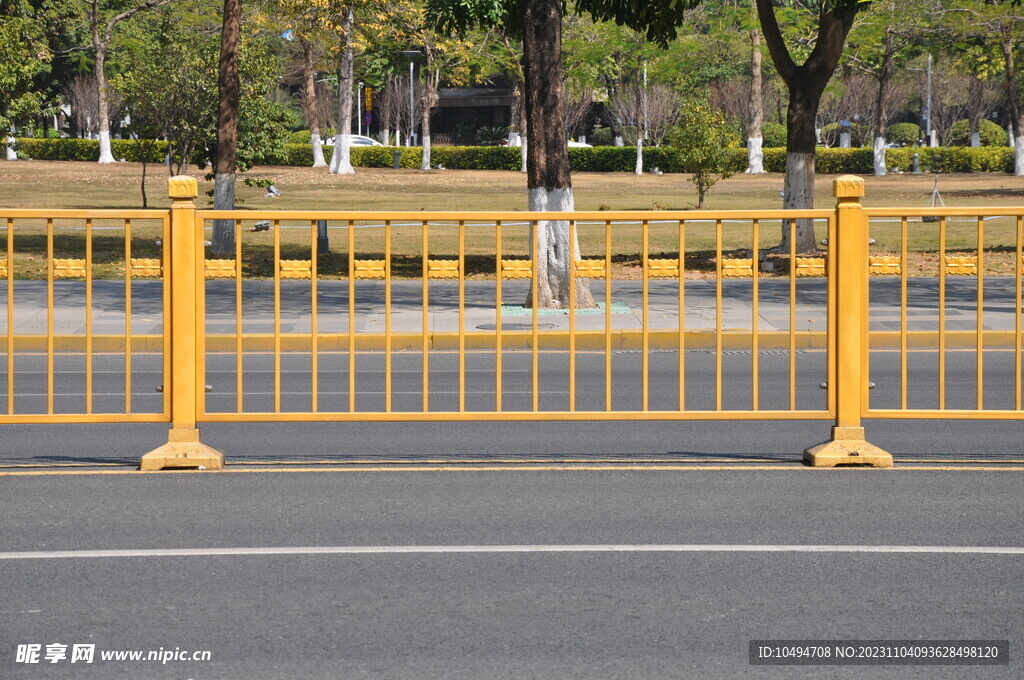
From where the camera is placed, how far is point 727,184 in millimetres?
61094

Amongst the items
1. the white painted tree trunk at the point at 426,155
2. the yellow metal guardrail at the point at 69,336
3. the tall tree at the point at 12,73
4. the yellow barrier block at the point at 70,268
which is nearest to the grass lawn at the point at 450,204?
the white painted tree trunk at the point at 426,155

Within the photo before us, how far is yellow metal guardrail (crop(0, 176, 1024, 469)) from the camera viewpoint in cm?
852

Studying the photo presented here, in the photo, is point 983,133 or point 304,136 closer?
point 304,136

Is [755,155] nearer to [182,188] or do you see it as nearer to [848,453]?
[848,453]

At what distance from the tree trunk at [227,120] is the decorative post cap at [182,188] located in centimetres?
1841

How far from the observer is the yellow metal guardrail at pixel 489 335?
28.0 feet

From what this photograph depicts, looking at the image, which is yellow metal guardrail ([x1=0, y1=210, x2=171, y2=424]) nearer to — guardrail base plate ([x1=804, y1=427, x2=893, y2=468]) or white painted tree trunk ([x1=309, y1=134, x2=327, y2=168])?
guardrail base plate ([x1=804, y1=427, x2=893, y2=468])

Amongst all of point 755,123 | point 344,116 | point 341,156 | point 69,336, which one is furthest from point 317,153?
point 69,336

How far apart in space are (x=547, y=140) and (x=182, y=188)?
11.7 m

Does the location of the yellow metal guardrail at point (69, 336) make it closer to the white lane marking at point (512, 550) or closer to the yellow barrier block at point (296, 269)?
the yellow barrier block at point (296, 269)

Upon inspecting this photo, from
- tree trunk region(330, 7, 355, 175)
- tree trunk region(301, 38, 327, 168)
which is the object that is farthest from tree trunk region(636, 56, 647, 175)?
tree trunk region(301, 38, 327, 168)

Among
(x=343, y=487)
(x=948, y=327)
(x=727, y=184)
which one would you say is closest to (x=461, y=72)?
(x=727, y=184)

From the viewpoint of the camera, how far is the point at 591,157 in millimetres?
73750

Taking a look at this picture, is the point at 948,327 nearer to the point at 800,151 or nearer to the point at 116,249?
the point at 800,151
